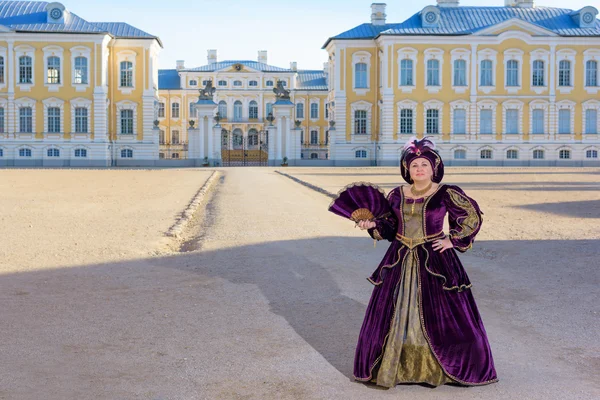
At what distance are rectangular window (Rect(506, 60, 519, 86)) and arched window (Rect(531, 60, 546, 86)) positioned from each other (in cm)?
110

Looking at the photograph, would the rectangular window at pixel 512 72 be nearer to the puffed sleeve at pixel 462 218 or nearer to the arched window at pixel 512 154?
the arched window at pixel 512 154

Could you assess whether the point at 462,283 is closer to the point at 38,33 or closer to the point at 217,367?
the point at 217,367

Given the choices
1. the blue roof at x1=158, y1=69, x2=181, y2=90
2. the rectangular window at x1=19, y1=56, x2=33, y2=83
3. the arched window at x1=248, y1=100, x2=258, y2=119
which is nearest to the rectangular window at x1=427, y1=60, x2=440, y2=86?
the rectangular window at x1=19, y1=56, x2=33, y2=83

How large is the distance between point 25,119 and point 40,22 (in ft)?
21.1

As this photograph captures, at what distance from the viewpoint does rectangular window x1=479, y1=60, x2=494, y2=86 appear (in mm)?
52188

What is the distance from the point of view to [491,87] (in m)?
52.4

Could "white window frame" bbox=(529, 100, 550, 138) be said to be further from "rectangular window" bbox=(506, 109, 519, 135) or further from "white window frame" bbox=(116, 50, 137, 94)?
"white window frame" bbox=(116, 50, 137, 94)

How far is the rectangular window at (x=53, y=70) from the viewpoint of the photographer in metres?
52.7

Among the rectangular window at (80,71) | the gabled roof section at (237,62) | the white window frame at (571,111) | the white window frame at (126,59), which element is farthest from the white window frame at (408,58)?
the gabled roof section at (237,62)

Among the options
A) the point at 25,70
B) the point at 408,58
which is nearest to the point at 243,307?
the point at 408,58

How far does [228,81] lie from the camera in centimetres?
8256

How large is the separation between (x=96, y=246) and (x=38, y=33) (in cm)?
4470

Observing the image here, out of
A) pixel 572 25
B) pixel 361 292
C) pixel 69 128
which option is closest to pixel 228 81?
pixel 69 128

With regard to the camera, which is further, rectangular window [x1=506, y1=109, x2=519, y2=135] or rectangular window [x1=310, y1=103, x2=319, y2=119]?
rectangular window [x1=310, y1=103, x2=319, y2=119]
